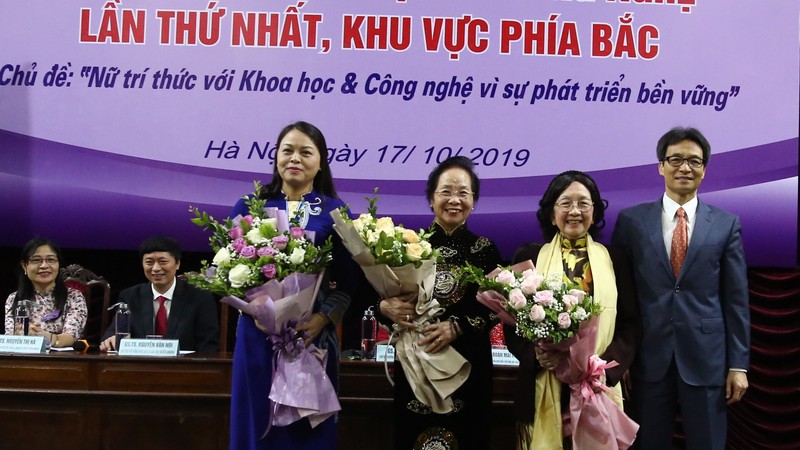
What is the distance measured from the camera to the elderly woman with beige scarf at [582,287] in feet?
8.07

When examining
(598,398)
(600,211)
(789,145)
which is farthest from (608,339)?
(789,145)

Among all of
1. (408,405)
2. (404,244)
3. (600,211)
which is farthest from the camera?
(600,211)

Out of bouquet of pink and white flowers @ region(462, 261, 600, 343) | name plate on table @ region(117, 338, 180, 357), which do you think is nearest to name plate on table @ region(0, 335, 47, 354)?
name plate on table @ region(117, 338, 180, 357)

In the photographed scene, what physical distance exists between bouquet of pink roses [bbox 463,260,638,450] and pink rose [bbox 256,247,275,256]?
1.97ft

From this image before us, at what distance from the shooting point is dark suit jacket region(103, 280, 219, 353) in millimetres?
3652

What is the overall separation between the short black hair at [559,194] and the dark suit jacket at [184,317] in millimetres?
1770

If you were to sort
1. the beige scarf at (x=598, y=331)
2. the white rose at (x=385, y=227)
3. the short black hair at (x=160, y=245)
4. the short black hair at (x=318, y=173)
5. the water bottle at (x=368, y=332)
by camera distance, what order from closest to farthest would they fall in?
1. the white rose at (x=385, y=227)
2. the beige scarf at (x=598, y=331)
3. the short black hair at (x=318, y=173)
4. the water bottle at (x=368, y=332)
5. the short black hair at (x=160, y=245)

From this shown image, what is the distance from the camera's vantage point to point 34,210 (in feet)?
14.5

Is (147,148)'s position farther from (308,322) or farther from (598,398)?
(598,398)

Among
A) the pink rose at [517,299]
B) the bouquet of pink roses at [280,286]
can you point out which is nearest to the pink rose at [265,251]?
the bouquet of pink roses at [280,286]

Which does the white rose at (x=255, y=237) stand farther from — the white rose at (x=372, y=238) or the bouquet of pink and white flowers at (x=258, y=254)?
the white rose at (x=372, y=238)

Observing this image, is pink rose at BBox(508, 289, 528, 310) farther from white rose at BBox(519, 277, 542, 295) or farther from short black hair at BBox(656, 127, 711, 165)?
short black hair at BBox(656, 127, 711, 165)

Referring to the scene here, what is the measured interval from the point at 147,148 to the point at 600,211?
2752mm

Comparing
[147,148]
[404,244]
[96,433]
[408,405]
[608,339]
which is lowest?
[96,433]
